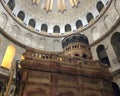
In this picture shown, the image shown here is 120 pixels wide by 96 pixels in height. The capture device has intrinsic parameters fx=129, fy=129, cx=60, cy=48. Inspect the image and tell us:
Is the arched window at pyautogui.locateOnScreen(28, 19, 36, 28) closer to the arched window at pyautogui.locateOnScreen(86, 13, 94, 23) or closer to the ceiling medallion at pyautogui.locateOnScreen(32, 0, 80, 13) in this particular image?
the ceiling medallion at pyautogui.locateOnScreen(32, 0, 80, 13)

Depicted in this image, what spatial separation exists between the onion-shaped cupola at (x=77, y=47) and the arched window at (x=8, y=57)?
7682 mm

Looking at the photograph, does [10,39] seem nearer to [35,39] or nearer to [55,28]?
[35,39]

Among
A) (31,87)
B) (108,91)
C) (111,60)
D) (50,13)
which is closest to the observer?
(31,87)

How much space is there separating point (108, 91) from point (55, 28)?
742 inches

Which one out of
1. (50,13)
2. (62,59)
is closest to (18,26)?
(50,13)

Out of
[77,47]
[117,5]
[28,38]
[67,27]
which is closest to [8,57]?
[28,38]

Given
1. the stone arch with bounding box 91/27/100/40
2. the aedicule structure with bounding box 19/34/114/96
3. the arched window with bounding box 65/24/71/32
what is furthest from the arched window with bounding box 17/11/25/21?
the aedicule structure with bounding box 19/34/114/96

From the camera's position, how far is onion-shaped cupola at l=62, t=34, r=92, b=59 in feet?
54.3

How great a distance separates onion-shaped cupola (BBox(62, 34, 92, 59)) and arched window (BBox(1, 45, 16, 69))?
25.2 ft

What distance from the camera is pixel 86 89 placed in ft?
29.9

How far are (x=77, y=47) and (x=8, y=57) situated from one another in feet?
31.9

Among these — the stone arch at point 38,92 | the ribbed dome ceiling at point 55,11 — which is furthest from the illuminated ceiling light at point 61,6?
the stone arch at point 38,92

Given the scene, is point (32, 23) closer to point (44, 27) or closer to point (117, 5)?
point (44, 27)

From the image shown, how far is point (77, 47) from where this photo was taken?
1705 centimetres
